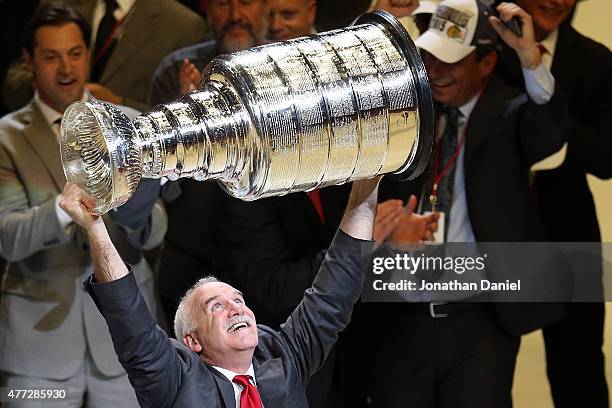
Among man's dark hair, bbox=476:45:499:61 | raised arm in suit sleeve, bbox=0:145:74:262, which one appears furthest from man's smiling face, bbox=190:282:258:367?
man's dark hair, bbox=476:45:499:61

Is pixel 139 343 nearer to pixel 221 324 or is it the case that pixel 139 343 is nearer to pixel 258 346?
pixel 221 324

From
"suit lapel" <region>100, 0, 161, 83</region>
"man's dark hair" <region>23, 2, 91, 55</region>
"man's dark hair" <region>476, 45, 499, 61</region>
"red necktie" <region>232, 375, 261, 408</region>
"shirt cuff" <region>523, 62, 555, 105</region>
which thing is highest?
"man's dark hair" <region>23, 2, 91, 55</region>

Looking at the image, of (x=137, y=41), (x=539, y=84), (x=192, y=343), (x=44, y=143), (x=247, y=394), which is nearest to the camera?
(x=247, y=394)

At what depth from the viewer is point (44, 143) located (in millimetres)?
4078

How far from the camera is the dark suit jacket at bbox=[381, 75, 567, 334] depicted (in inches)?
154

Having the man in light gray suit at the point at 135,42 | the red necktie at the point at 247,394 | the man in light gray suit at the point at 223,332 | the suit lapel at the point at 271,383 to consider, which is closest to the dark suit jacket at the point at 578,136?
the man in light gray suit at the point at 223,332

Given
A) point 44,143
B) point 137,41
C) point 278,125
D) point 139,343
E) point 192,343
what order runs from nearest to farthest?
point 278,125, point 139,343, point 192,343, point 44,143, point 137,41

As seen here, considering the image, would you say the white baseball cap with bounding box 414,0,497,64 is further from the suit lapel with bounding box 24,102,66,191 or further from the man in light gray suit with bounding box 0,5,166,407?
the suit lapel with bounding box 24,102,66,191

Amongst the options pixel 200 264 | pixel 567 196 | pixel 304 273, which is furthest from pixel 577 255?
pixel 200 264

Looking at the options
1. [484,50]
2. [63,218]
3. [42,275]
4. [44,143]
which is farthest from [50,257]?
[484,50]

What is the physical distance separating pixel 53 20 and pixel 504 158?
1.42 metres

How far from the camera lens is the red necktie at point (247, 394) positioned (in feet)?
10.3

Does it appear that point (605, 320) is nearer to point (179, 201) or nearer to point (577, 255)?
point (577, 255)

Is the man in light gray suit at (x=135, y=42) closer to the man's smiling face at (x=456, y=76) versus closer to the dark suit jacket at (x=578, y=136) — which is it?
the man's smiling face at (x=456, y=76)
